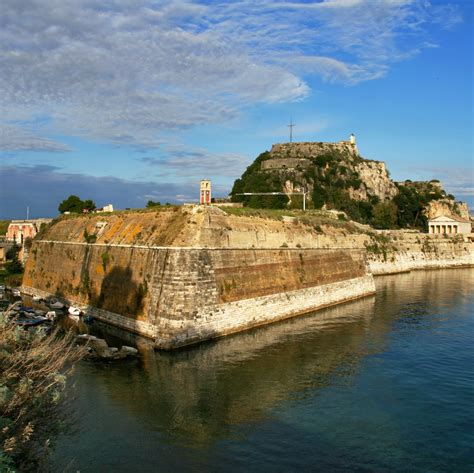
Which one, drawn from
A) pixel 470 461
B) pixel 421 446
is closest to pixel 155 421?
pixel 421 446

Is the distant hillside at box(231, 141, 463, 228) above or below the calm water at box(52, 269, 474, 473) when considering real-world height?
above

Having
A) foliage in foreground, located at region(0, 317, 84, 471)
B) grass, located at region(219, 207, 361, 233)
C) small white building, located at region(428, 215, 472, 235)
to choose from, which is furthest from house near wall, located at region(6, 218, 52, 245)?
small white building, located at region(428, 215, 472, 235)

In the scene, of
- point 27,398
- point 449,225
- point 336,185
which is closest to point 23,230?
point 336,185

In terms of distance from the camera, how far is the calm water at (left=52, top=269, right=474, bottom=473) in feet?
44.7

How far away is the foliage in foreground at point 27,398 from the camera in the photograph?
903 centimetres

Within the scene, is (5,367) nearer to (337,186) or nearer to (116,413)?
(116,413)

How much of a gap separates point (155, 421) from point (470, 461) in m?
9.99

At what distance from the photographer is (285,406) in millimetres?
17297

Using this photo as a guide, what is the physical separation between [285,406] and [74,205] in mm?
50939

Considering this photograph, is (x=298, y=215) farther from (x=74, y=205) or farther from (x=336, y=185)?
(x=336, y=185)

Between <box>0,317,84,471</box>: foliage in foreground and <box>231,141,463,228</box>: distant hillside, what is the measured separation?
64.2 m

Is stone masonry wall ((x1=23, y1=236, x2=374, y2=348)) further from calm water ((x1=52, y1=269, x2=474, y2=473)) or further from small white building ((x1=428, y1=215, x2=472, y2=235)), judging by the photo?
small white building ((x1=428, y1=215, x2=472, y2=235))

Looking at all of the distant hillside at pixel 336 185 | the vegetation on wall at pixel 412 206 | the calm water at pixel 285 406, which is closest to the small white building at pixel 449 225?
the distant hillside at pixel 336 185

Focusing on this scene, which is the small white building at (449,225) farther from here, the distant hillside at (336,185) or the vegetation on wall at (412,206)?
the vegetation on wall at (412,206)
